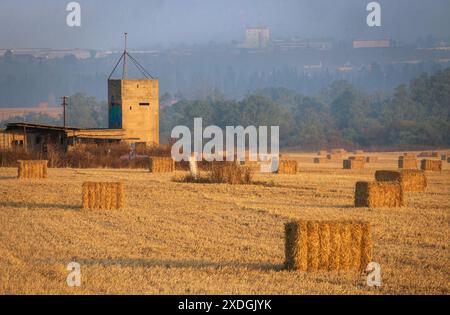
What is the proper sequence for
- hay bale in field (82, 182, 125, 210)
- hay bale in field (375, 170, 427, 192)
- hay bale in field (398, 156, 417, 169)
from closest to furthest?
hay bale in field (82, 182, 125, 210) → hay bale in field (375, 170, 427, 192) → hay bale in field (398, 156, 417, 169)

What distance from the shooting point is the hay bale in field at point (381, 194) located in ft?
85.6

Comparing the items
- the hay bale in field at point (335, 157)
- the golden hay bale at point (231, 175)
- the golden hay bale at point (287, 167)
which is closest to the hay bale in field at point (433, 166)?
the golden hay bale at point (287, 167)

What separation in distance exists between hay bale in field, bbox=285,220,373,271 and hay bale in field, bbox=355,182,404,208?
34.5 feet

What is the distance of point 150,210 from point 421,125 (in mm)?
97404

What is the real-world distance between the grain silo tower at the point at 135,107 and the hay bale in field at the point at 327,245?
5159 cm

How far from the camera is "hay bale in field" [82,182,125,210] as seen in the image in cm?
2520

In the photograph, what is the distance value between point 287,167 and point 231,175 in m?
9.83

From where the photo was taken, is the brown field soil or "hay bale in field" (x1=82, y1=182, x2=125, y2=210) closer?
the brown field soil

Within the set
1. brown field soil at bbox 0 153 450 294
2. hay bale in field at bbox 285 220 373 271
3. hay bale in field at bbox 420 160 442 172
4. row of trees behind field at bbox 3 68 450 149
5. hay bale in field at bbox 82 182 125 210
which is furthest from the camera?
row of trees behind field at bbox 3 68 450 149

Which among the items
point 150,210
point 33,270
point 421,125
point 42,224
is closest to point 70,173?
point 150,210

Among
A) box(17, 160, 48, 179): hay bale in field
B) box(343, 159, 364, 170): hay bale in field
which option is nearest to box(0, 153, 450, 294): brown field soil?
box(17, 160, 48, 179): hay bale in field

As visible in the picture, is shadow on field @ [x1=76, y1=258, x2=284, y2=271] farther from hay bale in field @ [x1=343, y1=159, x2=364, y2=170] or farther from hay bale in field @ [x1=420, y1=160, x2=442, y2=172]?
hay bale in field @ [x1=343, y1=159, x2=364, y2=170]

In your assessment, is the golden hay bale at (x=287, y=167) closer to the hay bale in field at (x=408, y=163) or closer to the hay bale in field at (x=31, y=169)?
the hay bale in field at (x=31, y=169)
